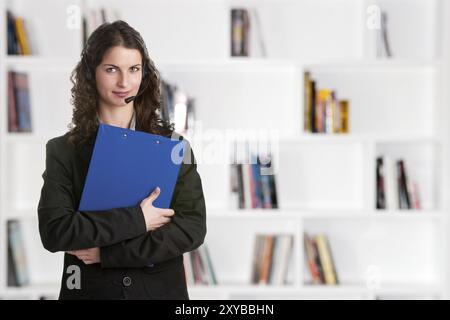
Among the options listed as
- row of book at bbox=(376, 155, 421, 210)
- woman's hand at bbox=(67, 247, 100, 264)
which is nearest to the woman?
woman's hand at bbox=(67, 247, 100, 264)

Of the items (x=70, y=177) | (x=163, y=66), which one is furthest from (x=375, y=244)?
(x=70, y=177)

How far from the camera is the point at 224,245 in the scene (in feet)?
6.32

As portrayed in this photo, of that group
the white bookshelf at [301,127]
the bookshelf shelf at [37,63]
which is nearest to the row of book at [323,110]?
the white bookshelf at [301,127]

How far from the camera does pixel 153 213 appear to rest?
3.40ft

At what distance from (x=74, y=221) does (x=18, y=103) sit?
944 millimetres

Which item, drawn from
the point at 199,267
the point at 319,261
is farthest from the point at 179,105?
the point at 319,261

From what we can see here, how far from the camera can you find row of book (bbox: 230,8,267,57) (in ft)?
6.15

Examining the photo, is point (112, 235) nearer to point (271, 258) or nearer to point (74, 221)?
point (74, 221)

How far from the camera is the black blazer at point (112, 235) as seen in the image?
103cm

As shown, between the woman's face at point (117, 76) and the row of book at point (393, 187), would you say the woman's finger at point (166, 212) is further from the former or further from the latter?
the row of book at point (393, 187)

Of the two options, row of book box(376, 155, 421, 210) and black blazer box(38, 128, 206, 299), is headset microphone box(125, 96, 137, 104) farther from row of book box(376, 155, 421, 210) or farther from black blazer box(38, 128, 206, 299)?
row of book box(376, 155, 421, 210)

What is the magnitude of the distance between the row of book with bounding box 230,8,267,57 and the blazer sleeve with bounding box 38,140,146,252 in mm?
969

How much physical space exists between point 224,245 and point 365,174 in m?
0.51
